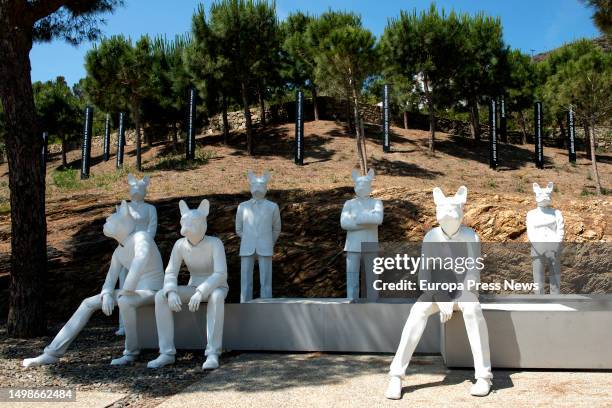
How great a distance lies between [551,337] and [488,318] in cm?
51

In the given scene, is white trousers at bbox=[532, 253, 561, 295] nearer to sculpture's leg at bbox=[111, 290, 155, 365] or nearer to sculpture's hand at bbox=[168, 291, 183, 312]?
sculpture's hand at bbox=[168, 291, 183, 312]

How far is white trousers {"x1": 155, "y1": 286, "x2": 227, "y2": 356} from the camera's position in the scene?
471 cm

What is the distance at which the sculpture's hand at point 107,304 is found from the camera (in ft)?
15.2

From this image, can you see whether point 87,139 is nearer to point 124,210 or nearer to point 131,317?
point 124,210

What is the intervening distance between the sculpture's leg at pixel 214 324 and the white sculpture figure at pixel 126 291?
59cm

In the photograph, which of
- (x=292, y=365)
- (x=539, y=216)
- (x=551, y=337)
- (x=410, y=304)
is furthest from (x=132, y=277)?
(x=539, y=216)

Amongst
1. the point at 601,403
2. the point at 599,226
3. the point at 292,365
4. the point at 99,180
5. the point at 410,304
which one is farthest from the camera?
the point at 99,180

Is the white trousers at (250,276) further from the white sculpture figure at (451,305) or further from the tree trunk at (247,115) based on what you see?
the tree trunk at (247,115)

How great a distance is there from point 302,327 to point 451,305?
1.58 metres

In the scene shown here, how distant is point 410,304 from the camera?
16.4ft

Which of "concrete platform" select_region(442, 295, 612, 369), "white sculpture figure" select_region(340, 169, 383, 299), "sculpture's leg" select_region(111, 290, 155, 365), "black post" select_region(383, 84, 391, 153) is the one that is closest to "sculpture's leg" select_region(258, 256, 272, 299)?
"white sculpture figure" select_region(340, 169, 383, 299)

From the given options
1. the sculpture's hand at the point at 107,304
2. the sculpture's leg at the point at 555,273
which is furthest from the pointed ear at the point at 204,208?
the sculpture's leg at the point at 555,273

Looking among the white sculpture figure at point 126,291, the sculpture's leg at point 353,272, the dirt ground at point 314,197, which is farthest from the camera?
the dirt ground at point 314,197

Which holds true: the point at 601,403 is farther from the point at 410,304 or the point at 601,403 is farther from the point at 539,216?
the point at 539,216
